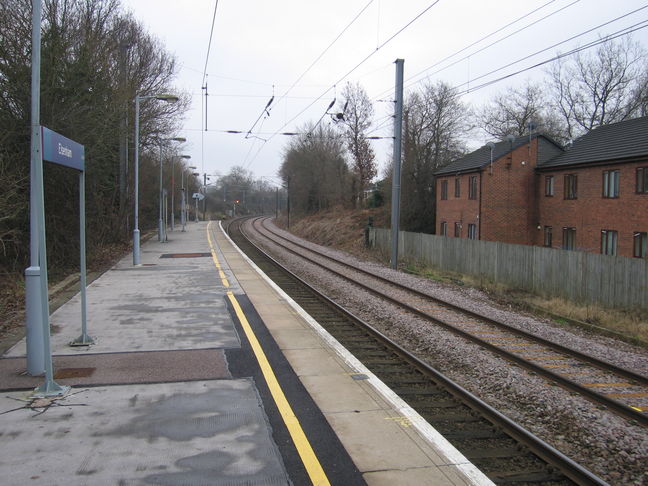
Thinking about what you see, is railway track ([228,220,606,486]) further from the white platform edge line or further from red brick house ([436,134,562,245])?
red brick house ([436,134,562,245])

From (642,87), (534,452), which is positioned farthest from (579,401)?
(642,87)

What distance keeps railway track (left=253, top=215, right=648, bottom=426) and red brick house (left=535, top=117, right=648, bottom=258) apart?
1307 centimetres

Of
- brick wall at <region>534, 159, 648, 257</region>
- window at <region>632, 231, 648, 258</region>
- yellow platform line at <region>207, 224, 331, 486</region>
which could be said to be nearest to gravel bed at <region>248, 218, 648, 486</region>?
yellow platform line at <region>207, 224, 331, 486</region>

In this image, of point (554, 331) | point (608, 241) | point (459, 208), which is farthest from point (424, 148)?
point (554, 331)

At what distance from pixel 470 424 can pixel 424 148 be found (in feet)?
129

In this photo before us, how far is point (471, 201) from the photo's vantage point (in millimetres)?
31906

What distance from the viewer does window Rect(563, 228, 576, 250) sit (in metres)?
26.4

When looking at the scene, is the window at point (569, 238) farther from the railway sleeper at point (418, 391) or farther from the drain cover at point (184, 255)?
the railway sleeper at point (418, 391)

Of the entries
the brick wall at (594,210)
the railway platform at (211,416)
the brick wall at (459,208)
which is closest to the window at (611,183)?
the brick wall at (594,210)

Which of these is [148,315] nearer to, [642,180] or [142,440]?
[142,440]

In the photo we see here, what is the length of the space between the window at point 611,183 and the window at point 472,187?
27.4 ft

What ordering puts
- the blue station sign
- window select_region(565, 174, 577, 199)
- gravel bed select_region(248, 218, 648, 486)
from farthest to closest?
window select_region(565, 174, 577, 199)
the blue station sign
gravel bed select_region(248, 218, 648, 486)

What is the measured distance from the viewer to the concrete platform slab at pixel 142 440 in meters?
4.04

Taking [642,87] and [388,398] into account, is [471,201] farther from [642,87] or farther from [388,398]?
[388,398]
